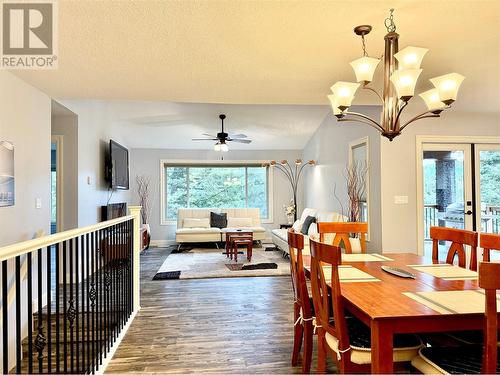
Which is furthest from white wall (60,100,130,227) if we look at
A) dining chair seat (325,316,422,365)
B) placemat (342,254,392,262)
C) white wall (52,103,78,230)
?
dining chair seat (325,316,422,365)

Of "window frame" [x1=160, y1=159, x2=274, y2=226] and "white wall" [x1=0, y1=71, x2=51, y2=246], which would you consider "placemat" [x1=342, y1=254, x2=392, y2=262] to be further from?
"window frame" [x1=160, y1=159, x2=274, y2=226]

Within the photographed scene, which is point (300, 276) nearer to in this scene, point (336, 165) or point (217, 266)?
point (217, 266)

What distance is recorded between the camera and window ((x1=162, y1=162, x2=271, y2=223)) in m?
8.30

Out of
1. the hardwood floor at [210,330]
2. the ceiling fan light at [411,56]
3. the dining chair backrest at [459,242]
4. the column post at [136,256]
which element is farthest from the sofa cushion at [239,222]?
the ceiling fan light at [411,56]

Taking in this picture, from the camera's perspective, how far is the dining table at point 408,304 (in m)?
1.44

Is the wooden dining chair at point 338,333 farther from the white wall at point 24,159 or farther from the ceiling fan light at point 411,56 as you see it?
the white wall at point 24,159

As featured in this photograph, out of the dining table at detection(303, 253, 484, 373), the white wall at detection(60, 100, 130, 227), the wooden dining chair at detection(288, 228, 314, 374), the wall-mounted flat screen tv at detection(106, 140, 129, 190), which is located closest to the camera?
the dining table at detection(303, 253, 484, 373)

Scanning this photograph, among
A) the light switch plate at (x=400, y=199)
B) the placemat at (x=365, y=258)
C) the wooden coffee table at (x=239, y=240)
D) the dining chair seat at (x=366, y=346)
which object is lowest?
the wooden coffee table at (x=239, y=240)

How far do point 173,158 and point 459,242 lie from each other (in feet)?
22.4

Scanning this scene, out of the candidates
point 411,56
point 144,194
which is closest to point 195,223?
point 144,194

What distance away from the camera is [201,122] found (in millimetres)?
6855

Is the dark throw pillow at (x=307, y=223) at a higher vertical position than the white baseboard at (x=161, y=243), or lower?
higher

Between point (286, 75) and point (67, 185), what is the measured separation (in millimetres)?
3443

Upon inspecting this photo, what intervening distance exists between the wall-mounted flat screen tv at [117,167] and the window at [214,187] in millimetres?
1464
